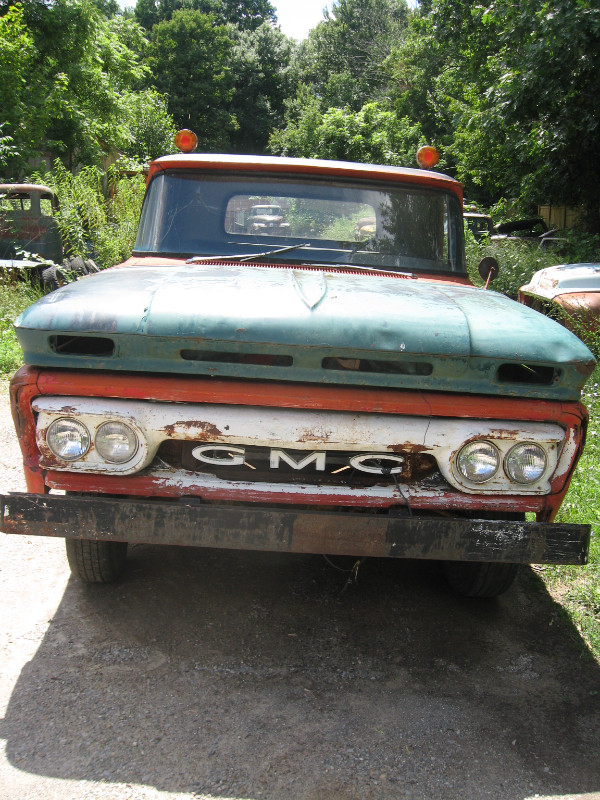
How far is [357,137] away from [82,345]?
20.1 metres

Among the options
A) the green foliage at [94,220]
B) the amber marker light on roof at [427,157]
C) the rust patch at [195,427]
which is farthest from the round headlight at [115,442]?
the green foliage at [94,220]

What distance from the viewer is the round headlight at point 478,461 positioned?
255 centimetres

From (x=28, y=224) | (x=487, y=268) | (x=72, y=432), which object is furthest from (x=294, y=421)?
(x=28, y=224)

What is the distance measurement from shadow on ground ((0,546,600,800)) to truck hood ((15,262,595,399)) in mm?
1133

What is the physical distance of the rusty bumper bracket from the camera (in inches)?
98.5

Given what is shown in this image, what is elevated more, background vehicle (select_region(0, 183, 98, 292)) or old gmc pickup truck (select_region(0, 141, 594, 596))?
old gmc pickup truck (select_region(0, 141, 594, 596))

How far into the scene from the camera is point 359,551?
254 centimetres

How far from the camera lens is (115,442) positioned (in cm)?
251

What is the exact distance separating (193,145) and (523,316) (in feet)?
8.10

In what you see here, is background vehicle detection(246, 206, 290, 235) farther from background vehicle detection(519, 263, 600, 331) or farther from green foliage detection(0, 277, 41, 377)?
green foliage detection(0, 277, 41, 377)

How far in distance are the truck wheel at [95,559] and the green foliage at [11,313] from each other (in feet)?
14.8

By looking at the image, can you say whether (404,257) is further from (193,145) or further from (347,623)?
(347,623)

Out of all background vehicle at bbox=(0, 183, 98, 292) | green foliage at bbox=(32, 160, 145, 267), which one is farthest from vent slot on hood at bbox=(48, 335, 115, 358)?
background vehicle at bbox=(0, 183, 98, 292)

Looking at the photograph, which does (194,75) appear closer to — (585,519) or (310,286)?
(585,519)
